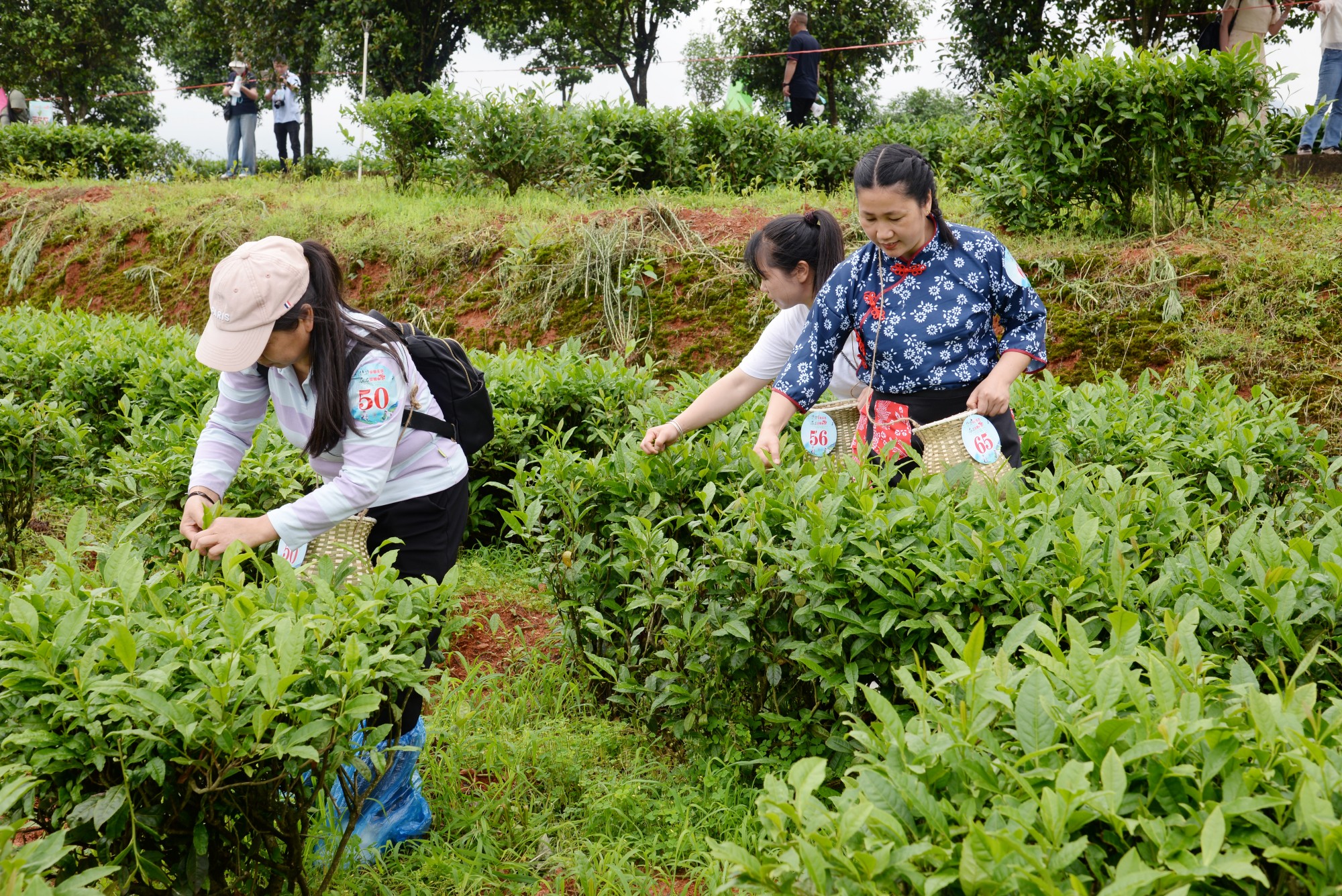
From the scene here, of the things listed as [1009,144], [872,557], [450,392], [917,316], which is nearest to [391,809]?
[450,392]

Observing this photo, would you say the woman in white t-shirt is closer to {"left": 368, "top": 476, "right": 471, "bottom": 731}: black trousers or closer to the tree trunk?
{"left": 368, "top": 476, "right": 471, "bottom": 731}: black trousers

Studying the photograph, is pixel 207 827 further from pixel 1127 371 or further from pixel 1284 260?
pixel 1284 260

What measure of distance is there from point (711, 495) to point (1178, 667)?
145 centimetres

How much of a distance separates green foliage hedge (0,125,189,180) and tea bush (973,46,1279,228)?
1276 cm

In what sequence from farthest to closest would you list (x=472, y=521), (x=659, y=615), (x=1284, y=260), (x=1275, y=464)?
(x=1284, y=260), (x=472, y=521), (x=1275, y=464), (x=659, y=615)

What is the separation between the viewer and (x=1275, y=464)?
11.3 ft

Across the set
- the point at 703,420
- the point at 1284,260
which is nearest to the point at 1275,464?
the point at 703,420

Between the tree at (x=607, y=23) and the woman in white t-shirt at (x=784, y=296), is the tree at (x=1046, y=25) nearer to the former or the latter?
the tree at (x=607, y=23)

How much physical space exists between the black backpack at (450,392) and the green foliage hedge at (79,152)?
1366 centimetres

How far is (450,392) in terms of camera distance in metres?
2.77

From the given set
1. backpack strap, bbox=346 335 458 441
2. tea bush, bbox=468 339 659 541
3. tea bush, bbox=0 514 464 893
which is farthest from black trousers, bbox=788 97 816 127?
tea bush, bbox=0 514 464 893

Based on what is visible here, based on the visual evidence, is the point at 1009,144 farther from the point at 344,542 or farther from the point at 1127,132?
the point at 344,542

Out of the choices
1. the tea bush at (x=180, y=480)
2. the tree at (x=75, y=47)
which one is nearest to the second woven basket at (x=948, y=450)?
the tea bush at (x=180, y=480)

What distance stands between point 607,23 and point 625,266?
15762mm
